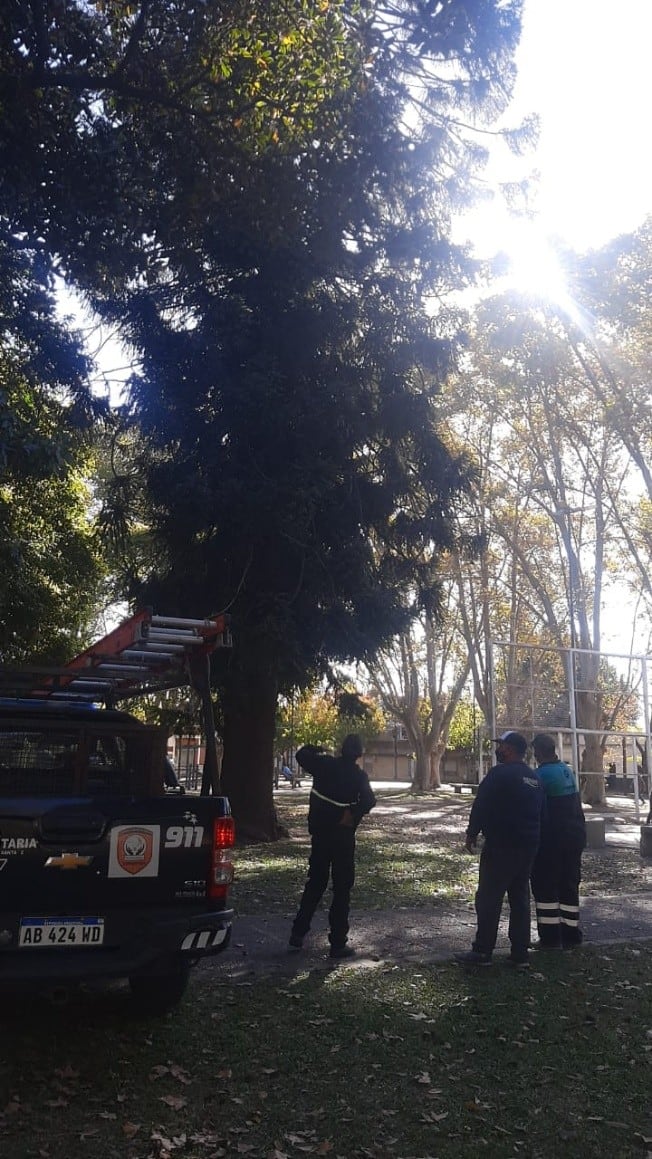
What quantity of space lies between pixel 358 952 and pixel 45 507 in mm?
16955

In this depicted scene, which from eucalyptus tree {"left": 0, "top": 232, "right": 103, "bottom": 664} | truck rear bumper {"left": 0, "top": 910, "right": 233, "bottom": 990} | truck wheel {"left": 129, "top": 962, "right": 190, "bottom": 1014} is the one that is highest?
eucalyptus tree {"left": 0, "top": 232, "right": 103, "bottom": 664}

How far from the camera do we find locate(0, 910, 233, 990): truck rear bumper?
5391 mm

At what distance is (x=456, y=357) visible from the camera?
59.8 ft

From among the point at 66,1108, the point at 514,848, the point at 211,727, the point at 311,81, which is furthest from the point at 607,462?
the point at 66,1108

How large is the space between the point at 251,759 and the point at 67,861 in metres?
13.0

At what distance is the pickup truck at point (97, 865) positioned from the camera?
5.46 m

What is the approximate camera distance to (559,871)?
9125 mm

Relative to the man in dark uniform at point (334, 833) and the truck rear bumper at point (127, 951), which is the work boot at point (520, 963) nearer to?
the man in dark uniform at point (334, 833)

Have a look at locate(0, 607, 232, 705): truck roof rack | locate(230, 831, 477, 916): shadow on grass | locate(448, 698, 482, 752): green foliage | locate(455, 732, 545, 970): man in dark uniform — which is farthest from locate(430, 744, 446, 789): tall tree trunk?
locate(0, 607, 232, 705): truck roof rack

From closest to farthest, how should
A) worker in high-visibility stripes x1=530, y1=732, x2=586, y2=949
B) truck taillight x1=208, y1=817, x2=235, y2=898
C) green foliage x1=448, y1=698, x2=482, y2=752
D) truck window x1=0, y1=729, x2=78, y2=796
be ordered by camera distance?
truck window x1=0, y1=729, x2=78, y2=796 → truck taillight x1=208, y1=817, x2=235, y2=898 → worker in high-visibility stripes x1=530, y1=732, x2=586, y2=949 → green foliage x1=448, y1=698, x2=482, y2=752

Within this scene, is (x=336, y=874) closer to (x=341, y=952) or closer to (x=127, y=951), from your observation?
(x=341, y=952)

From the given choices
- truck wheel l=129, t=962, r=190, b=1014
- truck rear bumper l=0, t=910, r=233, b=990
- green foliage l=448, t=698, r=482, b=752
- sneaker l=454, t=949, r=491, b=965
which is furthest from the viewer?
green foliage l=448, t=698, r=482, b=752

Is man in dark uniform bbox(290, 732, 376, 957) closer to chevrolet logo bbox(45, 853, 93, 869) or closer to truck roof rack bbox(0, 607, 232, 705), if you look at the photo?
truck roof rack bbox(0, 607, 232, 705)

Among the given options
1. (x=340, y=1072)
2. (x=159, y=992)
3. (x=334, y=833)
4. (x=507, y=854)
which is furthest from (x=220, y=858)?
(x=507, y=854)
